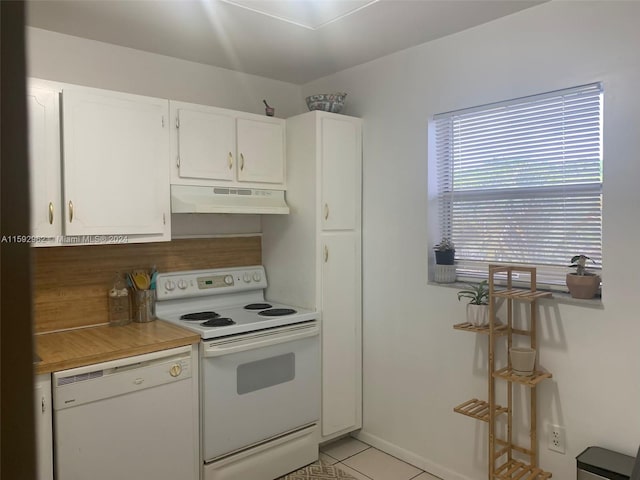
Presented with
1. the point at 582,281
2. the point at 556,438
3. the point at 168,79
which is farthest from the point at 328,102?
the point at 556,438

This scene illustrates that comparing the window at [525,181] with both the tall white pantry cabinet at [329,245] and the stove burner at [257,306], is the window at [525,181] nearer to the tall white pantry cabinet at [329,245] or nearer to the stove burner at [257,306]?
the tall white pantry cabinet at [329,245]

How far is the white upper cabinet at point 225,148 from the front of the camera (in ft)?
8.75

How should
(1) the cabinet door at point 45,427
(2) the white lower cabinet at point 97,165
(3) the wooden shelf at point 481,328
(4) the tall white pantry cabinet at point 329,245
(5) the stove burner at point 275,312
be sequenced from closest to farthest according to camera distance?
(1) the cabinet door at point 45,427 < (2) the white lower cabinet at point 97,165 < (3) the wooden shelf at point 481,328 < (5) the stove burner at point 275,312 < (4) the tall white pantry cabinet at point 329,245

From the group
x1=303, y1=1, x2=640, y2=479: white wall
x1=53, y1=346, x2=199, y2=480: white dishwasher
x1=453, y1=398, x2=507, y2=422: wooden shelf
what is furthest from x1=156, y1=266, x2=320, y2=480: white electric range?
x1=453, y1=398, x2=507, y2=422: wooden shelf

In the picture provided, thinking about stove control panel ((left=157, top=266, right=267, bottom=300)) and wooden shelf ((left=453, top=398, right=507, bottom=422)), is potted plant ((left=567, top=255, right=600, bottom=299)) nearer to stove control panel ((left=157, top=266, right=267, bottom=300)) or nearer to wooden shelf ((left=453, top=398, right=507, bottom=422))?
wooden shelf ((left=453, top=398, right=507, bottom=422))

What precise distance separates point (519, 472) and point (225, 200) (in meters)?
2.11

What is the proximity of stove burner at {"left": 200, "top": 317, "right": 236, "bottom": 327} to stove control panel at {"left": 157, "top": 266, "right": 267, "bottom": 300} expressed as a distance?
1.24 feet

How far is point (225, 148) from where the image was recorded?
2836 millimetres

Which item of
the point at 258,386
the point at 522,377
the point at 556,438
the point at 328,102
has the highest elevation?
the point at 328,102

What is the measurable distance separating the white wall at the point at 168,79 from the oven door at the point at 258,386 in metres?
0.89

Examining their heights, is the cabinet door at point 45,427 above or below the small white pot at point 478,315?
below

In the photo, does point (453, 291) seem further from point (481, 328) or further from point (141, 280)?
point (141, 280)

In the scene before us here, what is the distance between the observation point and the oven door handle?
2439mm

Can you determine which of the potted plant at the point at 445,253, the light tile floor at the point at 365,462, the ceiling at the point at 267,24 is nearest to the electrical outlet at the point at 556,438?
the light tile floor at the point at 365,462
